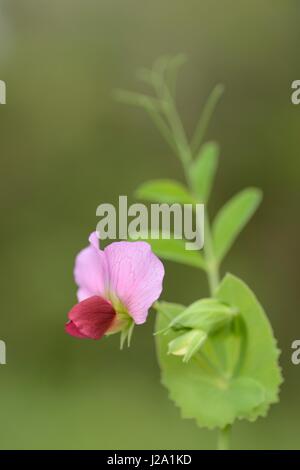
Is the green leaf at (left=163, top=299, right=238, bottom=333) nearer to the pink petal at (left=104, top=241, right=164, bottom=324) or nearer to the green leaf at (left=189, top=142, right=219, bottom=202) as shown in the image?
the pink petal at (left=104, top=241, right=164, bottom=324)

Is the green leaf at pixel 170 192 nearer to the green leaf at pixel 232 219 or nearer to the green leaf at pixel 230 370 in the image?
the green leaf at pixel 232 219

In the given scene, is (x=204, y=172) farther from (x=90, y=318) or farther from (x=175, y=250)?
(x=90, y=318)

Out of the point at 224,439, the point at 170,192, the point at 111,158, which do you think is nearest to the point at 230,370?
the point at 224,439

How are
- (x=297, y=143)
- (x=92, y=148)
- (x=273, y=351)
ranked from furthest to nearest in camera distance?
(x=92, y=148), (x=297, y=143), (x=273, y=351)

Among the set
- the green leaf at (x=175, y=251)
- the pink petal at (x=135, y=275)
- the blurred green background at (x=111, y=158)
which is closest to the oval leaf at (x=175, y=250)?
the green leaf at (x=175, y=251)

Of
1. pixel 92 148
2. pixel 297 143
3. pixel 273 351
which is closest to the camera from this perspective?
pixel 273 351

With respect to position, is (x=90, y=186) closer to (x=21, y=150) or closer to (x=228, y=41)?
(x=21, y=150)
